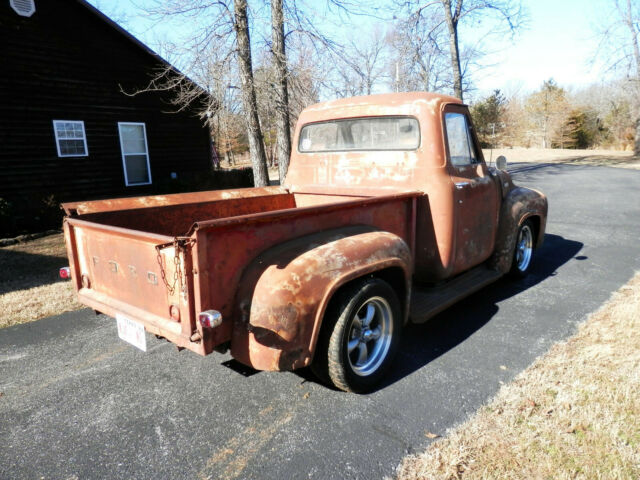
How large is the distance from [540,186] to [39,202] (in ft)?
48.0

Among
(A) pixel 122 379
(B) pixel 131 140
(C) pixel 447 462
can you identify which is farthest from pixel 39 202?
(C) pixel 447 462

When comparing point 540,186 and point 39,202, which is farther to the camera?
point 540,186

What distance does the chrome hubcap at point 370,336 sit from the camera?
2918 mm

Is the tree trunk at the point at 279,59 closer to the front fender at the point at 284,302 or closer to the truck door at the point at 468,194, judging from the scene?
the truck door at the point at 468,194

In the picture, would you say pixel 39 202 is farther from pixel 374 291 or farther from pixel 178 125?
pixel 374 291

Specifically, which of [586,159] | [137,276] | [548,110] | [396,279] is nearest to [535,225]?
[396,279]

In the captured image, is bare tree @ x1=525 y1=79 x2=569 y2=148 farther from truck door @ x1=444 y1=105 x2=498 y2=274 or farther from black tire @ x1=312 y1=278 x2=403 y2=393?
black tire @ x1=312 y1=278 x2=403 y2=393

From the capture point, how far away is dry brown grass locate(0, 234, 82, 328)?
4.48m

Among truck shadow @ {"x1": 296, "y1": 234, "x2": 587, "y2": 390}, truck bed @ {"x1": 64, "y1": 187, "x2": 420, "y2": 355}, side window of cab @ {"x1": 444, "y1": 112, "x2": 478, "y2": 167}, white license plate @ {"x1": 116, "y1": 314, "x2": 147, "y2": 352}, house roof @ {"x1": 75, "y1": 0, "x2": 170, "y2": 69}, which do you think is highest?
house roof @ {"x1": 75, "y1": 0, "x2": 170, "y2": 69}

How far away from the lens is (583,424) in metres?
2.51

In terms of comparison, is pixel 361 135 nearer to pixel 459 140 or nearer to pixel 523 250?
pixel 459 140

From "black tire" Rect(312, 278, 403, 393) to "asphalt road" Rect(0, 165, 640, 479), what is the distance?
0.17 m

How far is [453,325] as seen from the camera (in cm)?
397

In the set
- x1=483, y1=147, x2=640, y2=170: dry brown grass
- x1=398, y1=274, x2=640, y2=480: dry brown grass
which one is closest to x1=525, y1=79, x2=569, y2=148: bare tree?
x1=483, y1=147, x2=640, y2=170: dry brown grass
